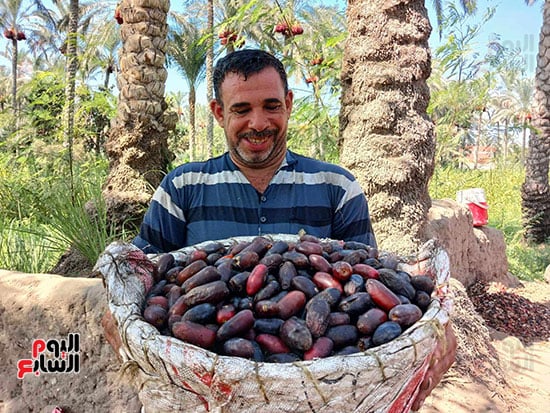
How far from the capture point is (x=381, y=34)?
368 centimetres

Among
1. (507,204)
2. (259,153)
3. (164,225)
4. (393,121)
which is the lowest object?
(507,204)

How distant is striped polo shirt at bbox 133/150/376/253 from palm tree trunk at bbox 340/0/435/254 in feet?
5.69

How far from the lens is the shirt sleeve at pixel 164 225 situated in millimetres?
1868

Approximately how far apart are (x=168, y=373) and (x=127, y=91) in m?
3.82

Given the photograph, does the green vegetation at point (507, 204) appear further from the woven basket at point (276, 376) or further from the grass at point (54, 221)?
the woven basket at point (276, 376)

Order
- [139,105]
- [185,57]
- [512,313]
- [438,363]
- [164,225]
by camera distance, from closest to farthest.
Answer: [438,363] < [164,225] < [139,105] < [512,313] < [185,57]

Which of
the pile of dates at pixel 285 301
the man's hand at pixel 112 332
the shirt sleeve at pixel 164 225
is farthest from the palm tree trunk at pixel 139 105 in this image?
the pile of dates at pixel 285 301

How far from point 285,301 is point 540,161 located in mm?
9267

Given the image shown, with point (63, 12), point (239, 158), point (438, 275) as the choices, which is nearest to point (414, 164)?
point (239, 158)

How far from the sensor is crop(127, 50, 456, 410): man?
1.78 meters

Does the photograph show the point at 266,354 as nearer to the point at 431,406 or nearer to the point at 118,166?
the point at 431,406

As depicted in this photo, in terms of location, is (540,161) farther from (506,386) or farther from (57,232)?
(57,232)

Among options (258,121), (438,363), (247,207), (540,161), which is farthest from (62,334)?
(540,161)

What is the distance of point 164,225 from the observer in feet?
6.16
